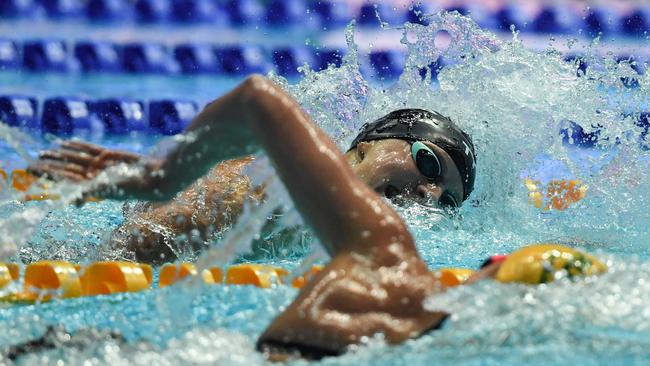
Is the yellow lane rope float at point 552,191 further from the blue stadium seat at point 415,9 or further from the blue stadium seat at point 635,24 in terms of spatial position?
the blue stadium seat at point 635,24

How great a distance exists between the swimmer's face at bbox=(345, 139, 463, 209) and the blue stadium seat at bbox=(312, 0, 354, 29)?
14.1 feet

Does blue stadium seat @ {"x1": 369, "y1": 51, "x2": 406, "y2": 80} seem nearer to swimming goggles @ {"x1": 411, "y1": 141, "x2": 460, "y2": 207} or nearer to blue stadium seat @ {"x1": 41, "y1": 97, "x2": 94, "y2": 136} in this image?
blue stadium seat @ {"x1": 41, "y1": 97, "x2": 94, "y2": 136}

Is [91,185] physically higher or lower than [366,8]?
higher

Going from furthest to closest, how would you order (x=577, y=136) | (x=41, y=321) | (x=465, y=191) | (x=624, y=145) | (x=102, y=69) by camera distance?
1. (x=102, y=69)
2. (x=577, y=136)
3. (x=624, y=145)
4. (x=465, y=191)
5. (x=41, y=321)

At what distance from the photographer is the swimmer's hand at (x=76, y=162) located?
5.16ft

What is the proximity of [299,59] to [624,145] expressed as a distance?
3241 millimetres

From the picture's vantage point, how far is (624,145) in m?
3.65

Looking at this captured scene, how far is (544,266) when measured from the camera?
4.42 ft

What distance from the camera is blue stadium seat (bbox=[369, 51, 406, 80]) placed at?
21.1 ft

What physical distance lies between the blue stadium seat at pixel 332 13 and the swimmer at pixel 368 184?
4193 millimetres

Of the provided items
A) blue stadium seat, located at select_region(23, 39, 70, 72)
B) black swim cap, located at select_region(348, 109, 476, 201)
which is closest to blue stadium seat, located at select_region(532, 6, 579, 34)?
blue stadium seat, located at select_region(23, 39, 70, 72)

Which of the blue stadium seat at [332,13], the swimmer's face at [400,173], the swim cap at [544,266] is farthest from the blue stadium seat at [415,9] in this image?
the swim cap at [544,266]

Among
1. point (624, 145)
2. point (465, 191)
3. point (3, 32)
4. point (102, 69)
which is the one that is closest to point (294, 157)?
point (465, 191)

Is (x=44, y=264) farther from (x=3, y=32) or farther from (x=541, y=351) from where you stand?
(x=3, y=32)
